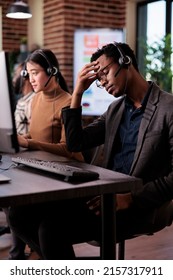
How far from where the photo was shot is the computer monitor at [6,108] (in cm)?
137

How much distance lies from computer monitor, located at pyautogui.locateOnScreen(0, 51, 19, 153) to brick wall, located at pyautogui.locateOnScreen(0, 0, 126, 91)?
409 cm

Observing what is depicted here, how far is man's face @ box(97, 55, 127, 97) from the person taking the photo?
1.69 metres

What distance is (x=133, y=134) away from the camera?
5.75 feet

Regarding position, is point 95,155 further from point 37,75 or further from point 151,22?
point 151,22

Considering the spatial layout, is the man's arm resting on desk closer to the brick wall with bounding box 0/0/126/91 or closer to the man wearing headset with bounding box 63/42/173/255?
the man wearing headset with bounding box 63/42/173/255

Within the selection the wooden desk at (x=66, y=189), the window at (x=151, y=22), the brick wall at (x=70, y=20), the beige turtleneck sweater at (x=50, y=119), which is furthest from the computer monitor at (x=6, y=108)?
the window at (x=151, y=22)

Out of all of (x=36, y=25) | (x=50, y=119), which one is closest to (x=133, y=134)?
(x=50, y=119)

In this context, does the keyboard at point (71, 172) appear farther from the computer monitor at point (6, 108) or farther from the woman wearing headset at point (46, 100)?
the woman wearing headset at point (46, 100)

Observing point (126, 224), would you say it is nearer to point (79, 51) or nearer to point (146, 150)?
point (146, 150)

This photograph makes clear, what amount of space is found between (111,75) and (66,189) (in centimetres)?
66

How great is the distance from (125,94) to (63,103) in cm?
49

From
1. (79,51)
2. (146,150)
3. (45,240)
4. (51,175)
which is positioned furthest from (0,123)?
(79,51)

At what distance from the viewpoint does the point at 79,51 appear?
5.32 meters
